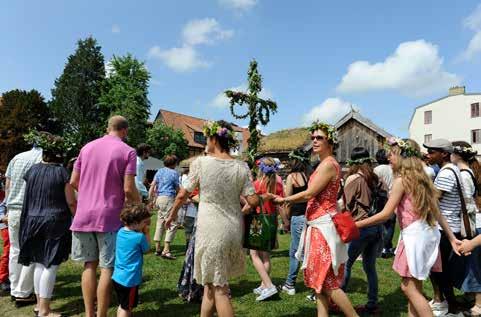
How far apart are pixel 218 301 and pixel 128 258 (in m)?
1.15

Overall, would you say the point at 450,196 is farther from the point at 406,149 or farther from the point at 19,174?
the point at 19,174

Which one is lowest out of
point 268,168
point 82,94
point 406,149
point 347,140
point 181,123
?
point 268,168

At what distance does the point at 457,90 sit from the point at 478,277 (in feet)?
149

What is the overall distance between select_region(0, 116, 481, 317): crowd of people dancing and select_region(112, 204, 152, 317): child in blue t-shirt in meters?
0.01

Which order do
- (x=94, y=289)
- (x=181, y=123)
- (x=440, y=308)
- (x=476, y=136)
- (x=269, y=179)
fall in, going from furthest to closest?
(x=181, y=123), (x=476, y=136), (x=269, y=179), (x=440, y=308), (x=94, y=289)

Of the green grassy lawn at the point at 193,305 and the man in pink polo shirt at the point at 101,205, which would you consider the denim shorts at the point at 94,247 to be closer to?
the man in pink polo shirt at the point at 101,205

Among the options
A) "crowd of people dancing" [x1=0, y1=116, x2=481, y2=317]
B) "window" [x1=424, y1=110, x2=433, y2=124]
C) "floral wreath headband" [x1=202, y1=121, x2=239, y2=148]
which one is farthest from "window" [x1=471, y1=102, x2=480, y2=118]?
"floral wreath headband" [x1=202, y1=121, x2=239, y2=148]

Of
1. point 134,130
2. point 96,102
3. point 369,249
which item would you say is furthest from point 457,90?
point 369,249

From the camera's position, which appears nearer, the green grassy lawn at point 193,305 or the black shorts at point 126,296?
the black shorts at point 126,296

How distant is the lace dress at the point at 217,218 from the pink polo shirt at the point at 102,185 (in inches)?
36.8

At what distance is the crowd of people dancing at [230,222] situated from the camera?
3.54 meters

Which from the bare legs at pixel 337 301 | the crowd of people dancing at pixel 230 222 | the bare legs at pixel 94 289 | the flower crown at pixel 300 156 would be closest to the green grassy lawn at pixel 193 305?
the crowd of people dancing at pixel 230 222

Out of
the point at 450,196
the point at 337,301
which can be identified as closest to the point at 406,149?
the point at 450,196

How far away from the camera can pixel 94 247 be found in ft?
13.5
